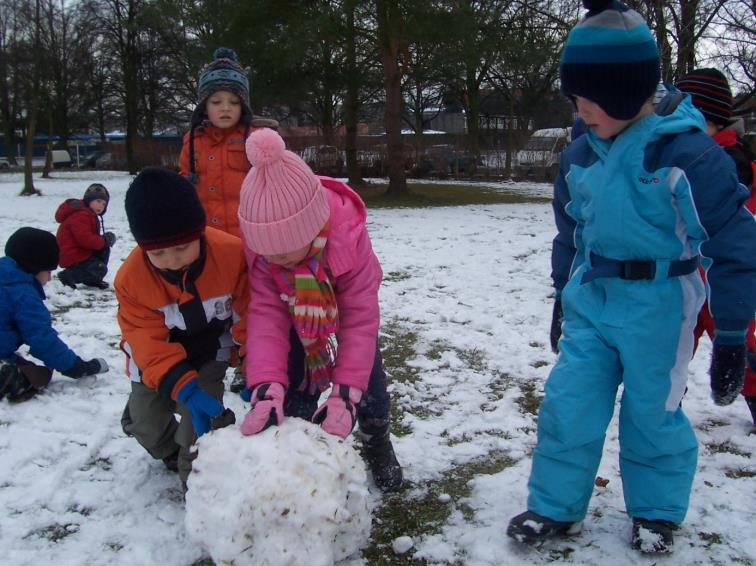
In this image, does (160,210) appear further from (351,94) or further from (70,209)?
(351,94)

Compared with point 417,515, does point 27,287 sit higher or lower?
higher

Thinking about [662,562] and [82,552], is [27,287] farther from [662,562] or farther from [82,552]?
[662,562]

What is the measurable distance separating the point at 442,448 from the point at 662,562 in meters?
1.04

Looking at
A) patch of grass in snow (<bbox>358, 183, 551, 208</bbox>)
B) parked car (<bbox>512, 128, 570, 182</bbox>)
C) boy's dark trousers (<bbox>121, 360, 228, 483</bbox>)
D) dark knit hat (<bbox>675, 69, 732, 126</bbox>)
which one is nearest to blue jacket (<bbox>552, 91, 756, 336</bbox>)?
dark knit hat (<bbox>675, 69, 732, 126</bbox>)

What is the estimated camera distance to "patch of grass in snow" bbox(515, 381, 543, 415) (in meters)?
3.37

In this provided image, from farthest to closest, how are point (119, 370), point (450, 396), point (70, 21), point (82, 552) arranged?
point (70, 21)
point (119, 370)
point (450, 396)
point (82, 552)

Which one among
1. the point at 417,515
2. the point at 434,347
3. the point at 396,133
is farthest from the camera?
the point at 396,133

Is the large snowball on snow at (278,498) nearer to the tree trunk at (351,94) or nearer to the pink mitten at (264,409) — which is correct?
the pink mitten at (264,409)

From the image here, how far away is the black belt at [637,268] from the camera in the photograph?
207cm

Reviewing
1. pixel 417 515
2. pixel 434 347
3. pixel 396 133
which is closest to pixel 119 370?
pixel 434 347

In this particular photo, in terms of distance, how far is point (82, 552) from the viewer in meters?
2.25

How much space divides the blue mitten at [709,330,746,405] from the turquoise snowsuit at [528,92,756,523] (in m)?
0.05

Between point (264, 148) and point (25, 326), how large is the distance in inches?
89.4

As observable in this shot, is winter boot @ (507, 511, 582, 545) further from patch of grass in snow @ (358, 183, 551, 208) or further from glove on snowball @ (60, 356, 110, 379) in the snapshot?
patch of grass in snow @ (358, 183, 551, 208)
